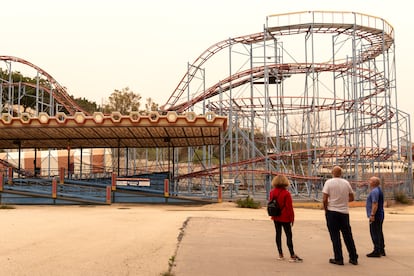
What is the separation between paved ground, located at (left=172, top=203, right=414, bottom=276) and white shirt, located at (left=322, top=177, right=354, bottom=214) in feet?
Answer: 2.71

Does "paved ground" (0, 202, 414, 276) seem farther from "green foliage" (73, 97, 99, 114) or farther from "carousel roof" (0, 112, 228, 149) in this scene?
"green foliage" (73, 97, 99, 114)

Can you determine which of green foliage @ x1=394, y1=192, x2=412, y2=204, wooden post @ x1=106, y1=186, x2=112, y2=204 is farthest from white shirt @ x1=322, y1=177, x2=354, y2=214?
green foliage @ x1=394, y1=192, x2=412, y2=204

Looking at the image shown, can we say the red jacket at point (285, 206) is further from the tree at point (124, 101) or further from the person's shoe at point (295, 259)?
the tree at point (124, 101)

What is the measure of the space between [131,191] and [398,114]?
56.3 ft

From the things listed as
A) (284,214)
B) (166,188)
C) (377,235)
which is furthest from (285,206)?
(166,188)

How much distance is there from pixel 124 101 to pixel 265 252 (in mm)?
46306

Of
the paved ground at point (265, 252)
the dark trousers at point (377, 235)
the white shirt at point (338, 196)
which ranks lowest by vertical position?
the paved ground at point (265, 252)

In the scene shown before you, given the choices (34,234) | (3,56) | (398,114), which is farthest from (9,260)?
(3,56)

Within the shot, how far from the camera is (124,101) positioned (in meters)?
51.9

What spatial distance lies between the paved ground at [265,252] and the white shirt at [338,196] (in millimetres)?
825

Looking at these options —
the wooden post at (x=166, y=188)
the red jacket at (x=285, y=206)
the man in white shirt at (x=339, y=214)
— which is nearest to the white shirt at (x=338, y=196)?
the man in white shirt at (x=339, y=214)

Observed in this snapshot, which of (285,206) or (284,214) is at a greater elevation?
(285,206)

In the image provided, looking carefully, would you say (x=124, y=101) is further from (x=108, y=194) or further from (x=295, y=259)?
(x=295, y=259)

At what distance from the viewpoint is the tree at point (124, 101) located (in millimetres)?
51688
